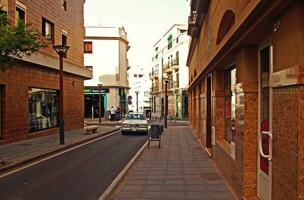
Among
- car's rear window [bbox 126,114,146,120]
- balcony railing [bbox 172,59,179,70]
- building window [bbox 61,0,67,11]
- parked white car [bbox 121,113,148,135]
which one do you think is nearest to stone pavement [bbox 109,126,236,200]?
parked white car [bbox 121,113,148,135]

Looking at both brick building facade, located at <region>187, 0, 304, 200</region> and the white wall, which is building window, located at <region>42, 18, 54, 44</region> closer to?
brick building facade, located at <region>187, 0, 304, 200</region>

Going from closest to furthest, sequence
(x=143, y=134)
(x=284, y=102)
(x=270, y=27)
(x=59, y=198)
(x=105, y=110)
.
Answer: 1. (x=284, y=102)
2. (x=270, y=27)
3. (x=59, y=198)
4. (x=143, y=134)
5. (x=105, y=110)

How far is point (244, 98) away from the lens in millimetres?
7348

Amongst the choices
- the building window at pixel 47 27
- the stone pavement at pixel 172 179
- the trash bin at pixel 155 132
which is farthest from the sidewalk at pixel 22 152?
the building window at pixel 47 27

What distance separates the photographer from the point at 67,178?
448 inches

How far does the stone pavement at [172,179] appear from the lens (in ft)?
29.2

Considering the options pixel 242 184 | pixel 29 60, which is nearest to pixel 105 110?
pixel 29 60

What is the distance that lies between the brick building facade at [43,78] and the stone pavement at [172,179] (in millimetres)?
7505

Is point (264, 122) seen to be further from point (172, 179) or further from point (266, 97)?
point (172, 179)

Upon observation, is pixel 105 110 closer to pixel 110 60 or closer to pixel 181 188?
pixel 110 60

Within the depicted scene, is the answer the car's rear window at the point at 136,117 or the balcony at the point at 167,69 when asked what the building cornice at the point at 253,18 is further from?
the balcony at the point at 167,69

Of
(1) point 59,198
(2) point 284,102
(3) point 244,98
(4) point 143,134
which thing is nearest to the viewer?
(2) point 284,102

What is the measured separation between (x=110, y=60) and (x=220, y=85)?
44.6m

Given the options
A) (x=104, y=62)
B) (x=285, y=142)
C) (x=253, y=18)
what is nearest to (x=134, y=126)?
(x=253, y=18)
